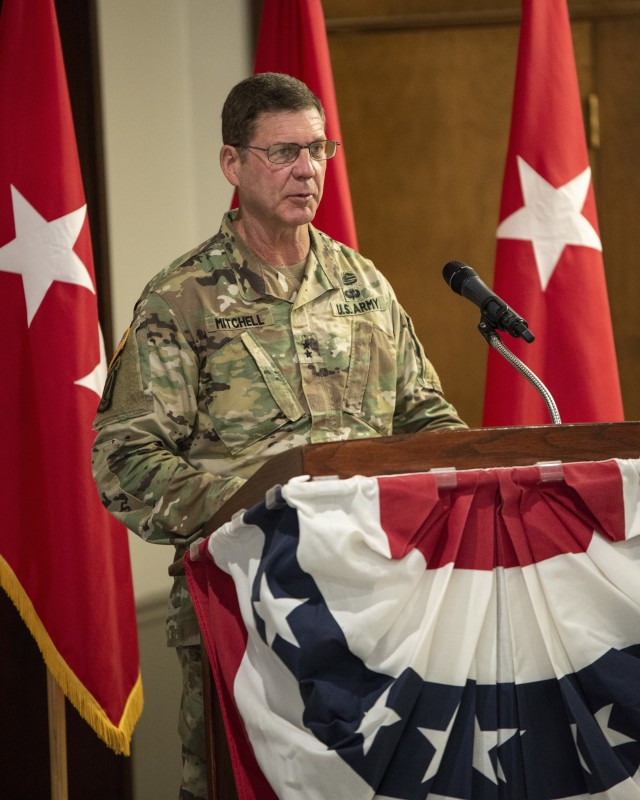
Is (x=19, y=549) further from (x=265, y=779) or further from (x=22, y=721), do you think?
(x=265, y=779)

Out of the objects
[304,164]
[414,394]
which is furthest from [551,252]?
[304,164]

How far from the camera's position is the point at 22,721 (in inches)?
117

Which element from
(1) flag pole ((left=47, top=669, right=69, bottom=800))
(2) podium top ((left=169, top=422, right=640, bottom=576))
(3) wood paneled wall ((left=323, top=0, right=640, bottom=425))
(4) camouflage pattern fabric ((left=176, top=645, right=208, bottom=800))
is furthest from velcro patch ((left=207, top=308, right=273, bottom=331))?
(3) wood paneled wall ((left=323, top=0, right=640, bottom=425))

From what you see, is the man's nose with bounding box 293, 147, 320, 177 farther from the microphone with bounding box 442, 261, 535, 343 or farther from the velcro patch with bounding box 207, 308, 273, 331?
the microphone with bounding box 442, 261, 535, 343

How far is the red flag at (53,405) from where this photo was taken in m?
2.55

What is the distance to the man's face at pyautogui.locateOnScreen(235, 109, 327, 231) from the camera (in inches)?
78.3

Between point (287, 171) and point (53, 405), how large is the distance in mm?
919

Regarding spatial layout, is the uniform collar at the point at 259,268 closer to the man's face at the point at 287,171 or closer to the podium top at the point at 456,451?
the man's face at the point at 287,171

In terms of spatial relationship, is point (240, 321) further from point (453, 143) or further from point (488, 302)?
point (453, 143)

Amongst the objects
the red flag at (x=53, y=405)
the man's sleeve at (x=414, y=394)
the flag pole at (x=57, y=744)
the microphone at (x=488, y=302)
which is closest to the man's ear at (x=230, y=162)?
the man's sleeve at (x=414, y=394)

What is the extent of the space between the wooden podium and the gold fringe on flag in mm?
1420

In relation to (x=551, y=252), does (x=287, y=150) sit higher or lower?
A: higher

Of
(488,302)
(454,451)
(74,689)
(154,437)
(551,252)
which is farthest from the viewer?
(551,252)

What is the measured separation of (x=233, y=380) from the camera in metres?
1.93
